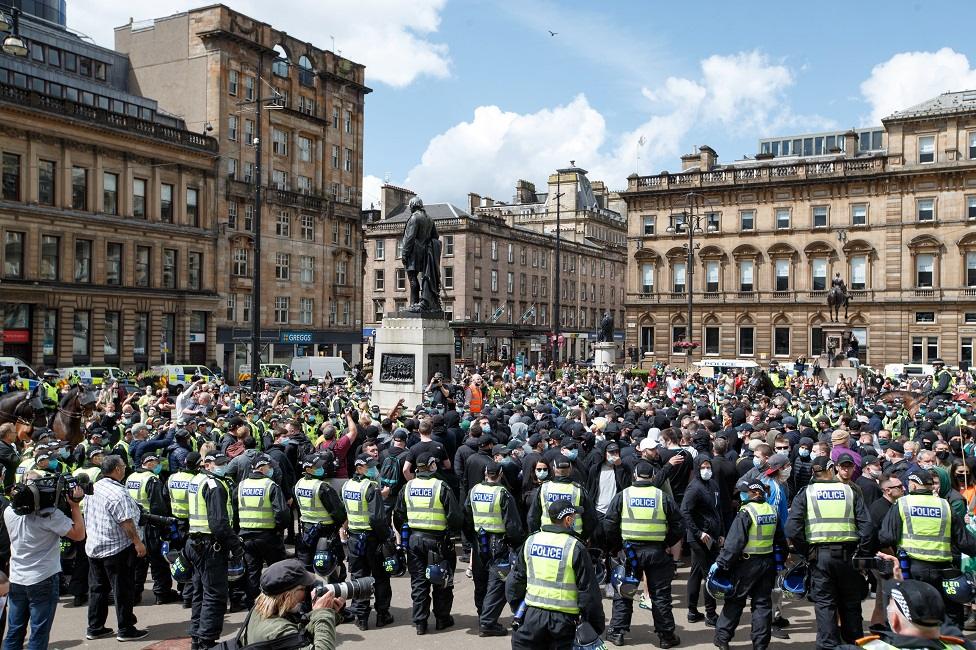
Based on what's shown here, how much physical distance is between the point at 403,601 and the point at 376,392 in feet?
35.6

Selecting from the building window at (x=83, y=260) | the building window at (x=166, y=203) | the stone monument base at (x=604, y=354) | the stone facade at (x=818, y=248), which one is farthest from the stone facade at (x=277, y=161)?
the stone monument base at (x=604, y=354)

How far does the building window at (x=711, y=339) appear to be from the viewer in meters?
59.2

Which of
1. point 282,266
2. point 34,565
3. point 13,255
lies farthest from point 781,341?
point 34,565

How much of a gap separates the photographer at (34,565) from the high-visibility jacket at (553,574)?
13.6ft

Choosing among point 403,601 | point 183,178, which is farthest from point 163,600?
point 183,178

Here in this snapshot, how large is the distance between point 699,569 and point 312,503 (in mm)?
4383

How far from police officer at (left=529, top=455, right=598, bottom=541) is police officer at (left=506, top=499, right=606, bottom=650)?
5.32ft

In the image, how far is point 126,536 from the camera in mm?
8477

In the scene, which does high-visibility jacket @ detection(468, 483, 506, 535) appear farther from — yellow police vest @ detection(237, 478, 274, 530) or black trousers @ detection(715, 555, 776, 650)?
black trousers @ detection(715, 555, 776, 650)

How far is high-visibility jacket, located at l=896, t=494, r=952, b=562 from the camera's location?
7.54m

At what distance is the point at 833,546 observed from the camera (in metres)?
7.67

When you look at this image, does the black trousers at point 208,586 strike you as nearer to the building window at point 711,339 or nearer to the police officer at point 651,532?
the police officer at point 651,532

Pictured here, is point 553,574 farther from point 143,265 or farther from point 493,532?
point 143,265

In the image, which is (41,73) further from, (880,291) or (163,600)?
(880,291)
